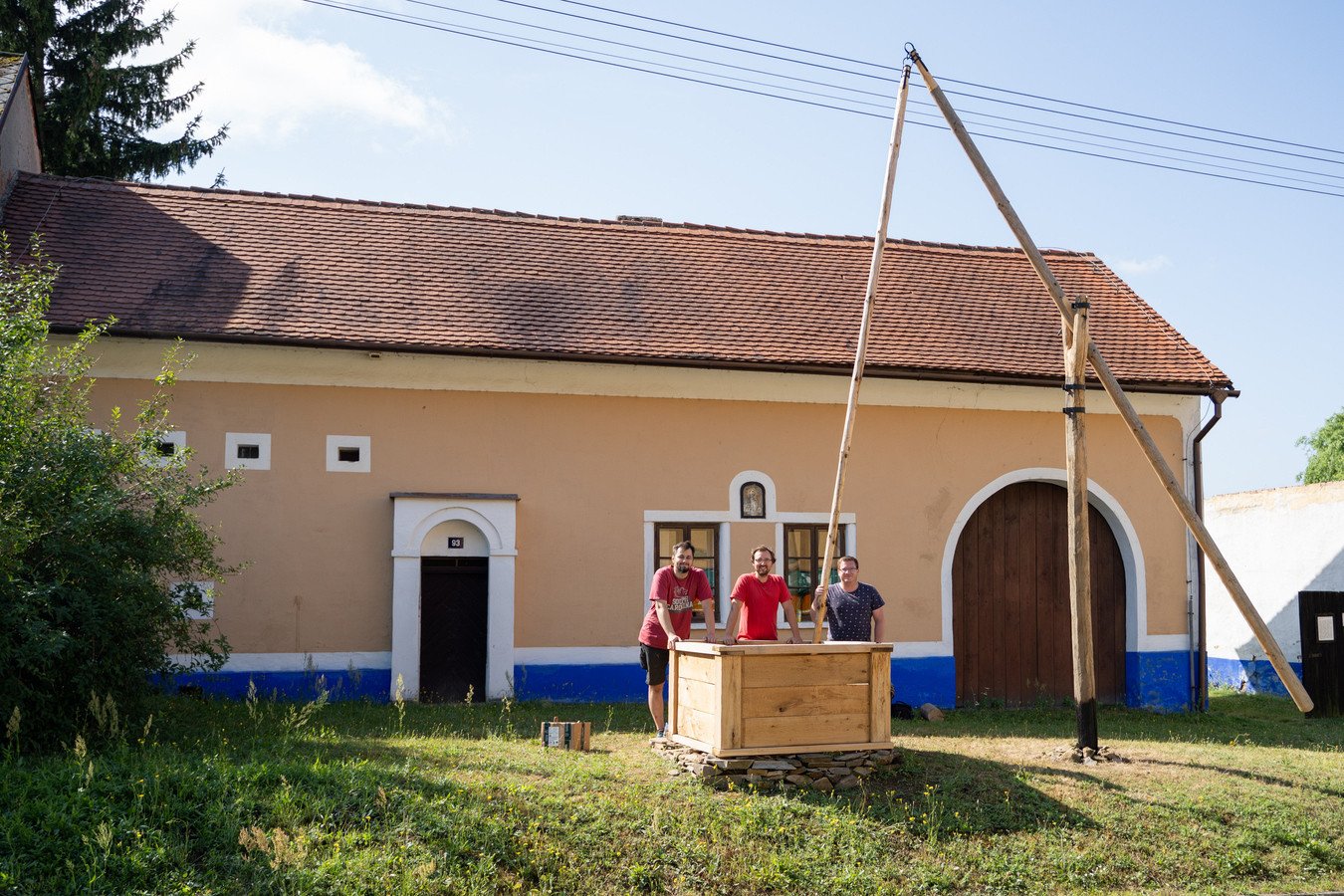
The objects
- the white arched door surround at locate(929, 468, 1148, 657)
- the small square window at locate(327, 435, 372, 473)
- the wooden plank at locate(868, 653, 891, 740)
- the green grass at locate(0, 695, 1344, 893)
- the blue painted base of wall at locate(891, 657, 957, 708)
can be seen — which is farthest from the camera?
the white arched door surround at locate(929, 468, 1148, 657)

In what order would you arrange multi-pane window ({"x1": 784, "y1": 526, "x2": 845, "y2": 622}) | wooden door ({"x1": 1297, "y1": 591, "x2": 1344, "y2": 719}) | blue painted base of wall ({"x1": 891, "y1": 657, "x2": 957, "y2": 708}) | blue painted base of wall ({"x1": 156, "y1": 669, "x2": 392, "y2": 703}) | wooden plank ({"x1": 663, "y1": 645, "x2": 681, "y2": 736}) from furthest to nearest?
wooden door ({"x1": 1297, "y1": 591, "x2": 1344, "y2": 719}) → blue painted base of wall ({"x1": 891, "y1": 657, "x2": 957, "y2": 708}) → multi-pane window ({"x1": 784, "y1": 526, "x2": 845, "y2": 622}) → blue painted base of wall ({"x1": 156, "y1": 669, "x2": 392, "y2": 703}) → wooden plank ({"x1": 663, "y1": 645, "x2": 681, "y2": 736})

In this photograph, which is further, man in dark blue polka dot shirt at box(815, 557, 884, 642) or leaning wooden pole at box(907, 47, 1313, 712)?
man in dark blue polka dot shirt at box(815, 557, 884, 642)

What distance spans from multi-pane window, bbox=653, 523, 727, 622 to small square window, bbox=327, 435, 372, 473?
3.55 m

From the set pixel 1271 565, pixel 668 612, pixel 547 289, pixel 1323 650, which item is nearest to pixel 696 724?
pixel 668 612

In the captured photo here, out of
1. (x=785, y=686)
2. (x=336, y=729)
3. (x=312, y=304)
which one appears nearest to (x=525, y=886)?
(x=785, y=686)

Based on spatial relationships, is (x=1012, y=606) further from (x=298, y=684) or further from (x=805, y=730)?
(x=298, y=684)

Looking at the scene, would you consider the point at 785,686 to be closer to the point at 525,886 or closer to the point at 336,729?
the point at 525,886

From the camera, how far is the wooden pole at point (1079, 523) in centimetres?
1073

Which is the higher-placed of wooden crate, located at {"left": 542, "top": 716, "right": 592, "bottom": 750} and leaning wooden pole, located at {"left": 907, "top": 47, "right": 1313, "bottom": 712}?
leaning wooden pole, located at {"left": 907, "top": 47, "right": 1313, "bottom": 712}

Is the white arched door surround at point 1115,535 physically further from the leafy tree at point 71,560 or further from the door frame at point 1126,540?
the leafy tree at point 71,560

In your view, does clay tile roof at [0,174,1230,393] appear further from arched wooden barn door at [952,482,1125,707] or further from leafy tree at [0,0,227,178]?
leafy tree at [0,0,227,178]

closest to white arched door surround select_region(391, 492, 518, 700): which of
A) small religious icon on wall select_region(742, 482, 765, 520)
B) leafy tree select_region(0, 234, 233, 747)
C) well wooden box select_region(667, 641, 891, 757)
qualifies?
small religious icon on wall select_region(742, 482, 765, 520)

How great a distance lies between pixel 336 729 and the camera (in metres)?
10.9

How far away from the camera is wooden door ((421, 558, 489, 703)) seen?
14281mm
